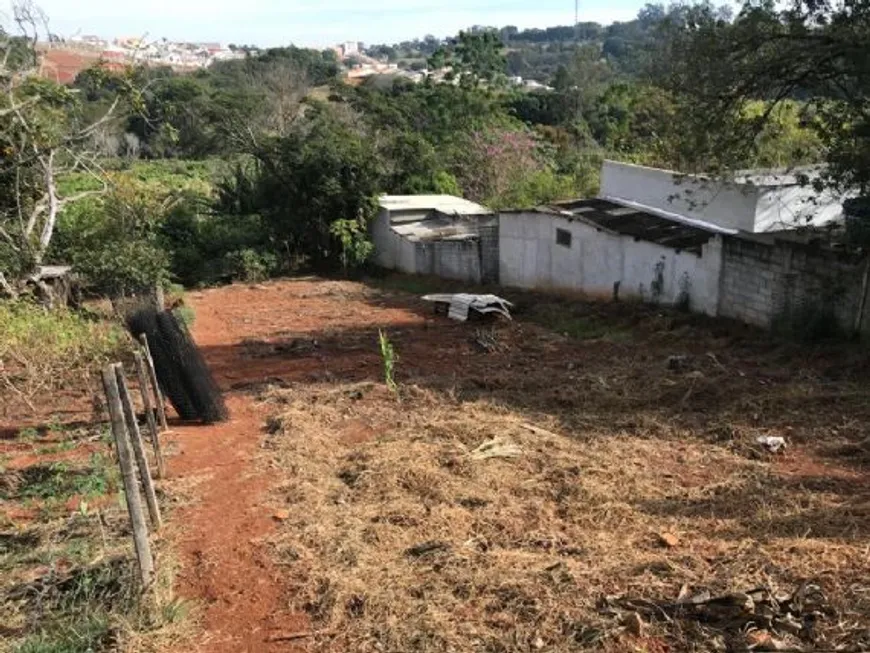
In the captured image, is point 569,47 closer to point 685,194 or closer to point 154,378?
point 685,194

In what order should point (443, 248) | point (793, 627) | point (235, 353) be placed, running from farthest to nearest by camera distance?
point (443, 248), point (235, 353), point (793, 627)

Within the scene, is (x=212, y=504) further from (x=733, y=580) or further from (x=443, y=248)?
(x=443, y=248)

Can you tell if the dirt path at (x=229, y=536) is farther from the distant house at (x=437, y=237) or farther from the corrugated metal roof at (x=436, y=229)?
the corrugated metal roof at (x=436, y=229)

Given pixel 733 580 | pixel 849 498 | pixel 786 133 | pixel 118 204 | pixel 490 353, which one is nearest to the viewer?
pixel 733 580

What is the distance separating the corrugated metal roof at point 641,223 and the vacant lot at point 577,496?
2.59 m

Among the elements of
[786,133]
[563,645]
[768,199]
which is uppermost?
[786,133]

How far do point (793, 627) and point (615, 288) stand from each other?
1183 centimetres

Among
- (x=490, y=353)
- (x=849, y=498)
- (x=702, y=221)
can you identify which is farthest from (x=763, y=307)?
(x=849, y=498)

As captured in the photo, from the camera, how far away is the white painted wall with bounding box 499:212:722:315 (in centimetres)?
Result: 1334

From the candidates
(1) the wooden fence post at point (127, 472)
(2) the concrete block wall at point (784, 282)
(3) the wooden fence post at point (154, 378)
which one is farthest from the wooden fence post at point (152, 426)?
(2) the concrete block wall at point (784, 282)

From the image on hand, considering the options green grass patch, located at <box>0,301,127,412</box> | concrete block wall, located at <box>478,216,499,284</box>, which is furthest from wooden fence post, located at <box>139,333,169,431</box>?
concrete block wall, located at <box>478,216,499,284</box>

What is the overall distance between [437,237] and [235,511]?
15.6 metres

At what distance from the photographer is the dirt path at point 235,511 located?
4.66 metres

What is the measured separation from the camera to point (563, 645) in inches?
160
